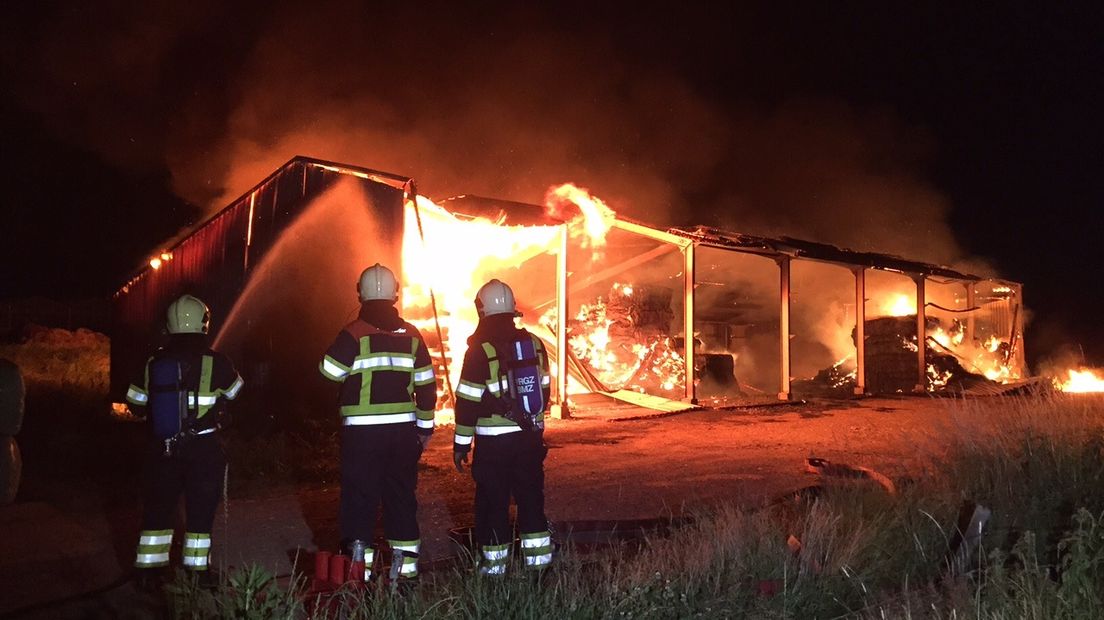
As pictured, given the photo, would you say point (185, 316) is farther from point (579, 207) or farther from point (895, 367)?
point (895, 367)

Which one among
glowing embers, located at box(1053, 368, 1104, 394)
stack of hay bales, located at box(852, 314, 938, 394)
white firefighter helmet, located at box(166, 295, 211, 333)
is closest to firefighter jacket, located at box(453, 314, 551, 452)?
white firefighter helmet, located at box(166, 295, 211, 333)

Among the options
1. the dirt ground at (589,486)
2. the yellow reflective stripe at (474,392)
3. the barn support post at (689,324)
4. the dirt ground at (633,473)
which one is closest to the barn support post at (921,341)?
the dirt ground at (633,473)

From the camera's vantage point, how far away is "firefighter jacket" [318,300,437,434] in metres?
4.36

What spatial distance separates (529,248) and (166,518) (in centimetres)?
1003

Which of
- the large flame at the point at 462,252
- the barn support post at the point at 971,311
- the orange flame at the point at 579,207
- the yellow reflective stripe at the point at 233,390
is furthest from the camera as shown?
the barn support post at the point at 971,311

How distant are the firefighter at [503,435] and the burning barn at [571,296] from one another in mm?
5572

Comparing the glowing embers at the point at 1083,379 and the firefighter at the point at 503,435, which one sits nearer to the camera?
the firefighter at the point at 503,435

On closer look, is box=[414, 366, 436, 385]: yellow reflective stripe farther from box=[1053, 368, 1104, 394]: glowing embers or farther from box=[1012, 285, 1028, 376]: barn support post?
box=[1012, 285, 1028, 376]: barn support post

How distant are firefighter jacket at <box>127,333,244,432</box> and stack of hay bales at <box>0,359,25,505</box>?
7.68ft

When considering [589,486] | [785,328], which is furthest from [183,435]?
[785,328]

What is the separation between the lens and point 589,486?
24.7 ft

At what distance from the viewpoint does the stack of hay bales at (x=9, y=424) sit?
19.7ft

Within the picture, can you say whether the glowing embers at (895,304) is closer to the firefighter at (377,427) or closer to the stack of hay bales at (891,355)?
the stack of hay bales at (891,355)

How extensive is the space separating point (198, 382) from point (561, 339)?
9.22 m
